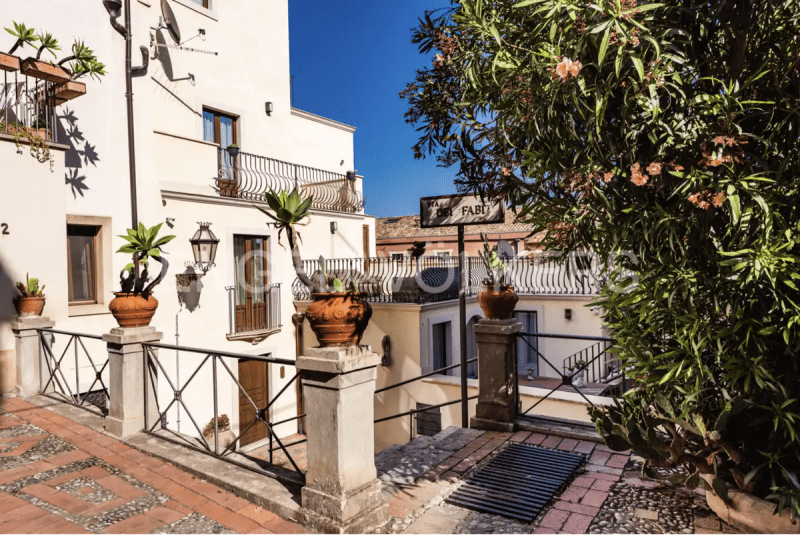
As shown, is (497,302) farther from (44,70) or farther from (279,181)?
(279,181)

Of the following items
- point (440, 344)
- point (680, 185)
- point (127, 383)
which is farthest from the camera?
point (440, 344)

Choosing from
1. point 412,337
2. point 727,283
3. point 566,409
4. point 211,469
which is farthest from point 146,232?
point 412,337

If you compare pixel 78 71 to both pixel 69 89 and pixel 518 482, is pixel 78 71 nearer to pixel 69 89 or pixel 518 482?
pixel 69 89

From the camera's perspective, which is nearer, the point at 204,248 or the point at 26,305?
the point at 26,305

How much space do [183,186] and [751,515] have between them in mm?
10414

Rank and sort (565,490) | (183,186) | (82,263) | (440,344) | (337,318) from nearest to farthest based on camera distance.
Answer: (337,318) < (565,490) < (82,263) < (183,186) < (440,344)

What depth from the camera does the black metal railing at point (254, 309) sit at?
36.6ft

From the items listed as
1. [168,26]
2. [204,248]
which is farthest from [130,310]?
[168,26]

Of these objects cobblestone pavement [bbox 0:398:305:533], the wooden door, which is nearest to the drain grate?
cobblestone pavement [bbox 0:398:305:533]

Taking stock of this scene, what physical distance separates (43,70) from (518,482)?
311 inches

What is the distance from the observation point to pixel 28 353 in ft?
21.8

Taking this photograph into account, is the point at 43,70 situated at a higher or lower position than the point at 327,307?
higher

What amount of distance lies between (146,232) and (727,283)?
528 cm

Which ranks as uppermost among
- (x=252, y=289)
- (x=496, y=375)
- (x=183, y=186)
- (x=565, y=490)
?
(x=183, y=186)
